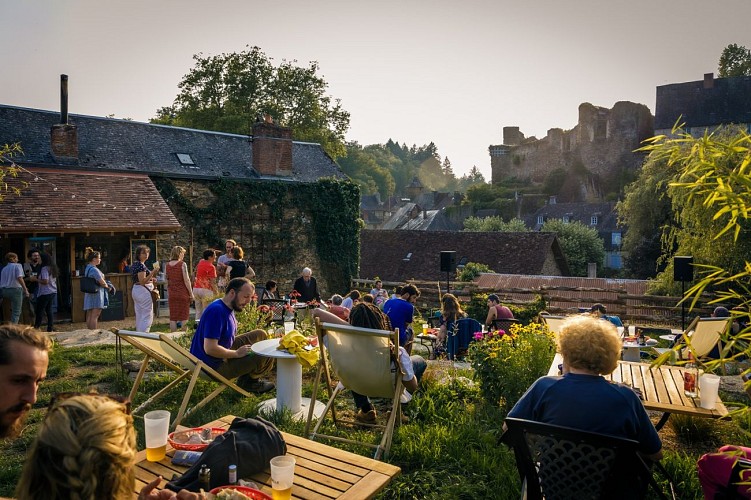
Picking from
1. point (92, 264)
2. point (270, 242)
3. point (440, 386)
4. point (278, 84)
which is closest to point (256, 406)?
point (440, 386)

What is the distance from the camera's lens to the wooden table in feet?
8.09

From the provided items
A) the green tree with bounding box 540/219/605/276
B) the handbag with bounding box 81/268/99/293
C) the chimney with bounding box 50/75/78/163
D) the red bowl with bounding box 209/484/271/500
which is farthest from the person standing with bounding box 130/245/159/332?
the green tree with bounding box 540/219/605/276

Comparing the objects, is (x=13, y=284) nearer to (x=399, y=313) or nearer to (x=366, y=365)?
(x=399, y=313)

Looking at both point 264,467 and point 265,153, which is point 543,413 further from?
point 265,153

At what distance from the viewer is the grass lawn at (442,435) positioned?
142 inches

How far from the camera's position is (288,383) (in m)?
5.15

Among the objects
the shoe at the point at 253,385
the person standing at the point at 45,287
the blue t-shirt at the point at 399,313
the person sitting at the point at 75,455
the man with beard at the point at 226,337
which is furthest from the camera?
the person standing at the point at 45,287

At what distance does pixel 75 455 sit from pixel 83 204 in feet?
47.3

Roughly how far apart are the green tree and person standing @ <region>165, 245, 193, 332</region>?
31.5 m

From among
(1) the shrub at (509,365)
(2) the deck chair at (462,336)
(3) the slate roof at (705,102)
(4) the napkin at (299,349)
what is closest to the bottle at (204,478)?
(4) the napkin at (299,349)

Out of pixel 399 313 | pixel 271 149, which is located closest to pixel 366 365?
pixel 399 313

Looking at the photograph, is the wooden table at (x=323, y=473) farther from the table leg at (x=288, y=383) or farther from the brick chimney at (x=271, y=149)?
the brick chimney at (x=271, y=149)

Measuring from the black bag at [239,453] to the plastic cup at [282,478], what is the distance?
0.30 meters

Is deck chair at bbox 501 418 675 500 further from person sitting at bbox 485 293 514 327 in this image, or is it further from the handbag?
the handbag
